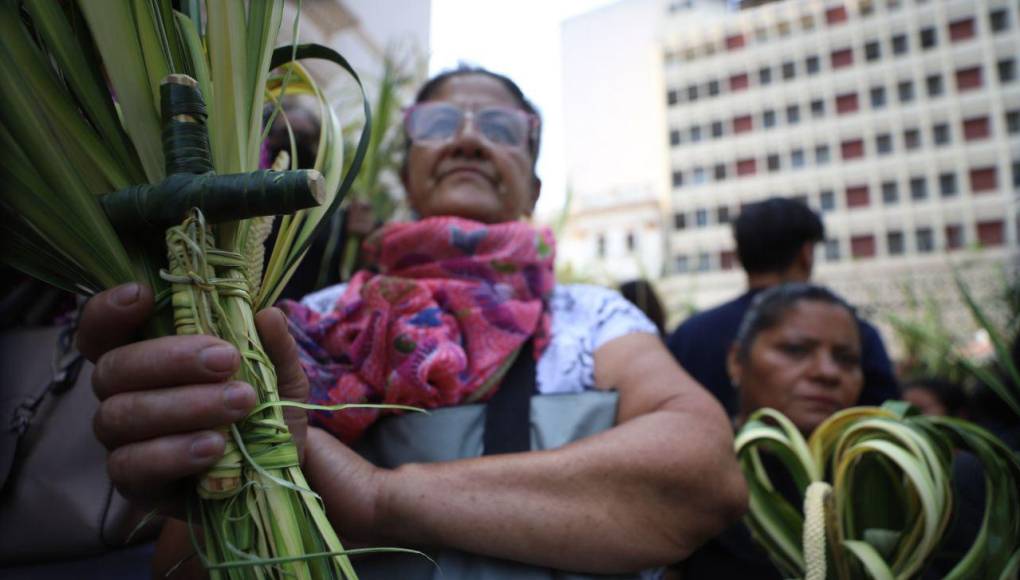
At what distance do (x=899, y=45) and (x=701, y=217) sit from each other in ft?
39.2

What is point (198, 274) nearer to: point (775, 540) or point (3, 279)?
point (3, 279)

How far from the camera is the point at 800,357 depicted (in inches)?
75.9

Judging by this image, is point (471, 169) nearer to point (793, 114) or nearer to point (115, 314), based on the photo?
point (115, 314)

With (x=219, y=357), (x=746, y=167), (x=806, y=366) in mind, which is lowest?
(x=806, y=366)

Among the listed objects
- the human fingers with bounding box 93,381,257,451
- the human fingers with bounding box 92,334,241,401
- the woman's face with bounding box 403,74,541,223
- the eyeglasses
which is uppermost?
the eyeglasses

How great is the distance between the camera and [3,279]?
4.12 feet

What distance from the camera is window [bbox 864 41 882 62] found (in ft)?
97.3

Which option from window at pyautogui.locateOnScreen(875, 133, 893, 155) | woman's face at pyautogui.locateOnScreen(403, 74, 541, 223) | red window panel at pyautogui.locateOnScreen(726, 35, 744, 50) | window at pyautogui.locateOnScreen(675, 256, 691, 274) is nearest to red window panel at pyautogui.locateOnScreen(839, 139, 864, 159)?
window at pyautogui.locateOnScreen(875, 133, 893, 155)

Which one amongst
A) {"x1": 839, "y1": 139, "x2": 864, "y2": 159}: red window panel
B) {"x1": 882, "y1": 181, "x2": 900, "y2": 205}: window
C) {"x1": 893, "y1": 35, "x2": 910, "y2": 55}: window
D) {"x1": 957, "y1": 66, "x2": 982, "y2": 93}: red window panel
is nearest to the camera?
{"x1": 957, "y1": 66, "x2": 982, "y2": 93}: red window panel

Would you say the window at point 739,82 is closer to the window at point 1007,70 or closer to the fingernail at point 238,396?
the window at point 1007,70

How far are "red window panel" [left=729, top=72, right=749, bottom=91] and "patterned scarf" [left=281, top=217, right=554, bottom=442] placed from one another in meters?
34.7

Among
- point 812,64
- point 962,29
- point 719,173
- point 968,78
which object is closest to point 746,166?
point 719,173

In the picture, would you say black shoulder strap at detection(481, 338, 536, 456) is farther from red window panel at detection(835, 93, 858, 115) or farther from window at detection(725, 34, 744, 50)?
window at detection(725, 34, 744, 50)

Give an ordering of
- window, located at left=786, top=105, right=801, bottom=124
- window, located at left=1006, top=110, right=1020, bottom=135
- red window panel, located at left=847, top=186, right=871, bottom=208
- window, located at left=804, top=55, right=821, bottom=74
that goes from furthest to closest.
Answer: window, located at left=786, top=105, right=801, bottom=124 < window, located at left=804, top=55, right=821, bottom=74 < red window panel, located at left=847, top=186, right=871, bottom=208 < window, located at left=1006, top=110, right=1020, bottom=135
